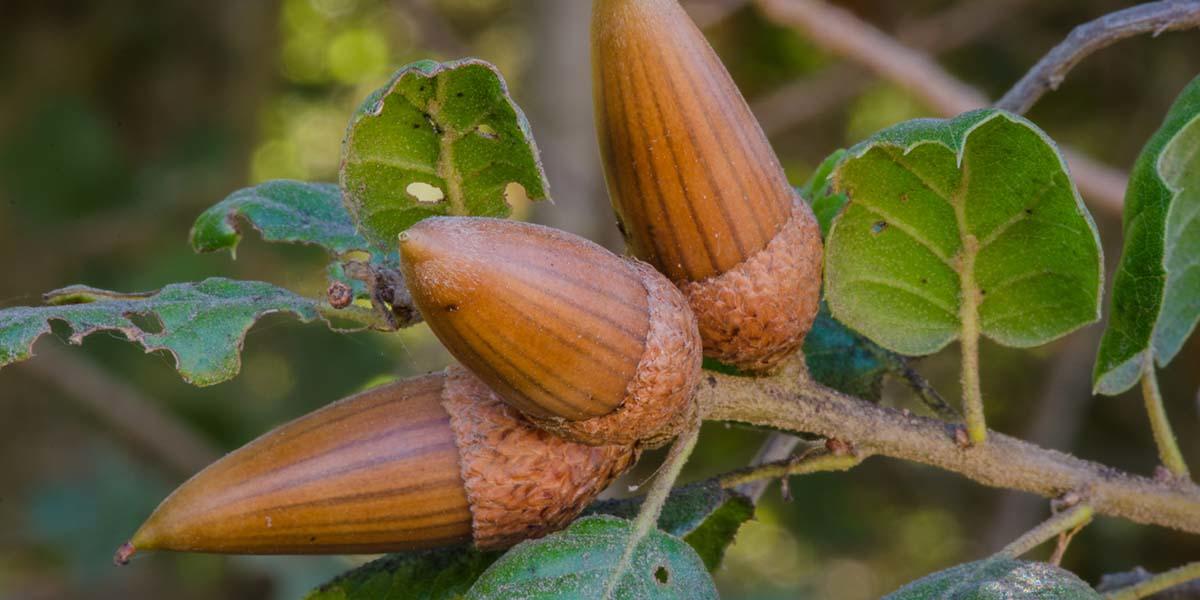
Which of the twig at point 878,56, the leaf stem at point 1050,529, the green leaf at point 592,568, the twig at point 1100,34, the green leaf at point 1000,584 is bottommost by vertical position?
the green leaf at point 592,568

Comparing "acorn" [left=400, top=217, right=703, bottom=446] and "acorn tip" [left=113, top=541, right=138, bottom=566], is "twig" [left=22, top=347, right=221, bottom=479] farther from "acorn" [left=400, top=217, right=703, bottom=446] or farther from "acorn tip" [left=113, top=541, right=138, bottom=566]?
"acorn" [left=400, top=217, right=703, bottom=446]

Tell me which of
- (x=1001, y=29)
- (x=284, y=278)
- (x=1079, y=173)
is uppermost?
(x=1001, y=29)

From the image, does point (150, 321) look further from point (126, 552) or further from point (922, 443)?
point (922, 443)

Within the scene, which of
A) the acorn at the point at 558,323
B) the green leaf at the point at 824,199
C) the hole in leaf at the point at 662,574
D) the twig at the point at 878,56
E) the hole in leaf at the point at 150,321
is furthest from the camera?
the twig at the point at 878,56

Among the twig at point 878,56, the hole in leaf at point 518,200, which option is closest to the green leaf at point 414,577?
the twig at point 878,56

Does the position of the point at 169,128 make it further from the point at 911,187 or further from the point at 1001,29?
the point at 911,187

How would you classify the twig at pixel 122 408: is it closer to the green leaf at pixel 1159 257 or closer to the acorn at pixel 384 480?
the acorn at pixel 384 480

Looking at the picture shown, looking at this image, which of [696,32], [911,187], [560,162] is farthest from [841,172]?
[560,162]
